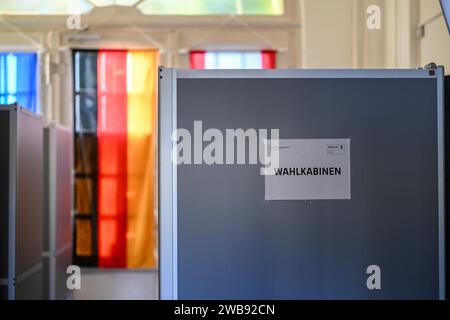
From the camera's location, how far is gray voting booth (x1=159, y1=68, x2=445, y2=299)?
204 cm

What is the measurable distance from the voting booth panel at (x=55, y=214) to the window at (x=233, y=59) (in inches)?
108

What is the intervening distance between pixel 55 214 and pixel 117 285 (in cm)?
225

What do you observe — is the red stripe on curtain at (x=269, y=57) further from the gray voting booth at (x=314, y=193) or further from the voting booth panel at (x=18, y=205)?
the gray voting booth at (x=314, y=193)

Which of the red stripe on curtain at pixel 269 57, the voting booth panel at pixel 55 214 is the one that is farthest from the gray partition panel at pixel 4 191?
the red stripe on curtain at pixel 269 57

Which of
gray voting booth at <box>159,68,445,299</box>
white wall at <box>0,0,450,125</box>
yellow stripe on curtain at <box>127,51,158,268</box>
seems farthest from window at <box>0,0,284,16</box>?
gray voting booth at <box>159,68,445,299</box>

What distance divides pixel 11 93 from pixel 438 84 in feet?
21.7

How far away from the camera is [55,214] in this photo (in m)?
5.09

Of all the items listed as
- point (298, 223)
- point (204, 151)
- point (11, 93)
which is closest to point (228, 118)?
point (204, 151)

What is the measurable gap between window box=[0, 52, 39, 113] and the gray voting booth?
20.1 ft

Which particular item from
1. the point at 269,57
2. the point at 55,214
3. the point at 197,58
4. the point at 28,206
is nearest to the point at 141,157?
the point at 197,58

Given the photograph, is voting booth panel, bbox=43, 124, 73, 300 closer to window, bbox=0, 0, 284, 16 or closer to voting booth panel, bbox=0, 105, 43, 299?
voting booth panel, bbox=0, 105, 43, 299

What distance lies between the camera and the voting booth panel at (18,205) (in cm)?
342

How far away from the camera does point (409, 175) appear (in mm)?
2092
